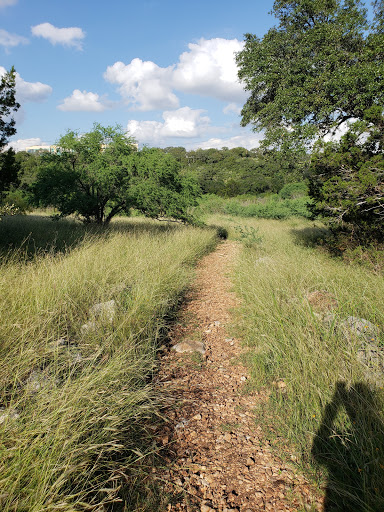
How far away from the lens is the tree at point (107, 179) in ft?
36.5


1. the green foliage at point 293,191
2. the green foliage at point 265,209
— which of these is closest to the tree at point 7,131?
the green foliage at point 265,209

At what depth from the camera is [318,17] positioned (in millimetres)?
8500

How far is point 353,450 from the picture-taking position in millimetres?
2186

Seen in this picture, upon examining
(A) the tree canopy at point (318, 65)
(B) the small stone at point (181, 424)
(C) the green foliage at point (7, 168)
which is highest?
(A) the tree canopy at point (318, 65)

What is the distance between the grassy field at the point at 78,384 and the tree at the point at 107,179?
6.14 m

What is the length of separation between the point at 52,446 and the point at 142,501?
709 millimetres

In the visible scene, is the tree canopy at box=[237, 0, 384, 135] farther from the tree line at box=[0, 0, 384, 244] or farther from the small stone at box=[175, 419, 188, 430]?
the small stone at box=[175, 419, 188, 430]

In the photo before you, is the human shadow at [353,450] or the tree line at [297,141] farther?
the tree line at [297,141]

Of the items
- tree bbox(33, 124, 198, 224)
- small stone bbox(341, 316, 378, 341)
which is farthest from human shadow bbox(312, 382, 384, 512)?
tree bbox(33, 124, 198, 224)

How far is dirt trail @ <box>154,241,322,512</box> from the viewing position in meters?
2.07

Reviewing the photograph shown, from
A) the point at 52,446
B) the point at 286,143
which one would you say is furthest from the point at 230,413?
the point at 286,143

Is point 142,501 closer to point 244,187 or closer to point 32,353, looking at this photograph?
point 32,353

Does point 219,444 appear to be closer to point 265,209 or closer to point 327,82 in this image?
point 327,82

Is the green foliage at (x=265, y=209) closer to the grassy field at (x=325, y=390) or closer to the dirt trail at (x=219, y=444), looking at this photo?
the grassy field at (x=325, y=390)
